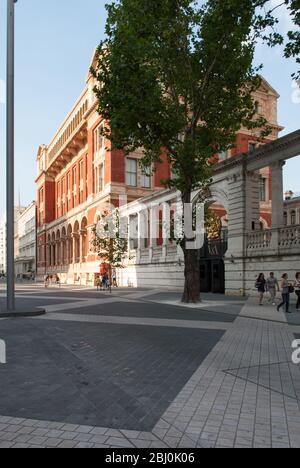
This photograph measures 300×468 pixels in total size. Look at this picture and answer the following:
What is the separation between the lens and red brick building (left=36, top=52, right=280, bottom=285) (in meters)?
45.8

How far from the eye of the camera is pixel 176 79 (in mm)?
19406

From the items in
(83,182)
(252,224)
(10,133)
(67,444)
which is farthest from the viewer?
(83,182)

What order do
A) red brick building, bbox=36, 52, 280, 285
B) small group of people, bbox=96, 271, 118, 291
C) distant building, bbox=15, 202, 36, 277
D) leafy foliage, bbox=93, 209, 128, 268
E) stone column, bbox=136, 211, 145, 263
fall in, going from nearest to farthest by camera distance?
small group of people, bbox=96, 271, 118, 291
leafy foliage, bbox=93, 209, 128, 268
stone column, bbox=136, 211, 145, 263
red brick building, bbox=36, 52, 280, 285
distant building, bbox=15, 202, 36, 277

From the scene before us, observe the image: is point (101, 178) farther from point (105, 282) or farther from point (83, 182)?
point (105, 282)

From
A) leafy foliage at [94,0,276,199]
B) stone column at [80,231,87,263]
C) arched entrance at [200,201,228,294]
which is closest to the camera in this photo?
leafy foliage at [94,0,276,199]

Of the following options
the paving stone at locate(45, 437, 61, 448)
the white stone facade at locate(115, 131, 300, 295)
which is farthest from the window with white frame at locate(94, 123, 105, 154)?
the paving stone at locate(45, 437, 61, 448)

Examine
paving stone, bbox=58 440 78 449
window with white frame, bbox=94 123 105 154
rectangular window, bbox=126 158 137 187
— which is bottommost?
paving stone, bbox=58 440 78 449

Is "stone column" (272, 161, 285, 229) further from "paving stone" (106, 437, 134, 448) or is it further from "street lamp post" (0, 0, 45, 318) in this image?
"paving stone" (106, 437, 134, 448)

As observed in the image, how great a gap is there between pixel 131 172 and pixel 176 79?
87.6 ft

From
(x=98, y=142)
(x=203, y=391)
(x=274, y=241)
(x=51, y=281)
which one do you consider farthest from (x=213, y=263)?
(x=51, y=281)

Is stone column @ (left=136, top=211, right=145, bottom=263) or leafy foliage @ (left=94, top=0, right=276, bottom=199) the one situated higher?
leafy foliage @ (left=94, top=0, right=276, bottom=199)

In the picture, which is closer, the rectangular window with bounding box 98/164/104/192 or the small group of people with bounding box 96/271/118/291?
the small group of people with bounding box 96/271/118/291

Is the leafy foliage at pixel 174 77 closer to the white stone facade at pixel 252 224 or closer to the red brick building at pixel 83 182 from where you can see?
the white stone facade at pixel 252 224

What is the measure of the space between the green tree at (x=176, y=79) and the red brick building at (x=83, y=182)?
68.3 ft
